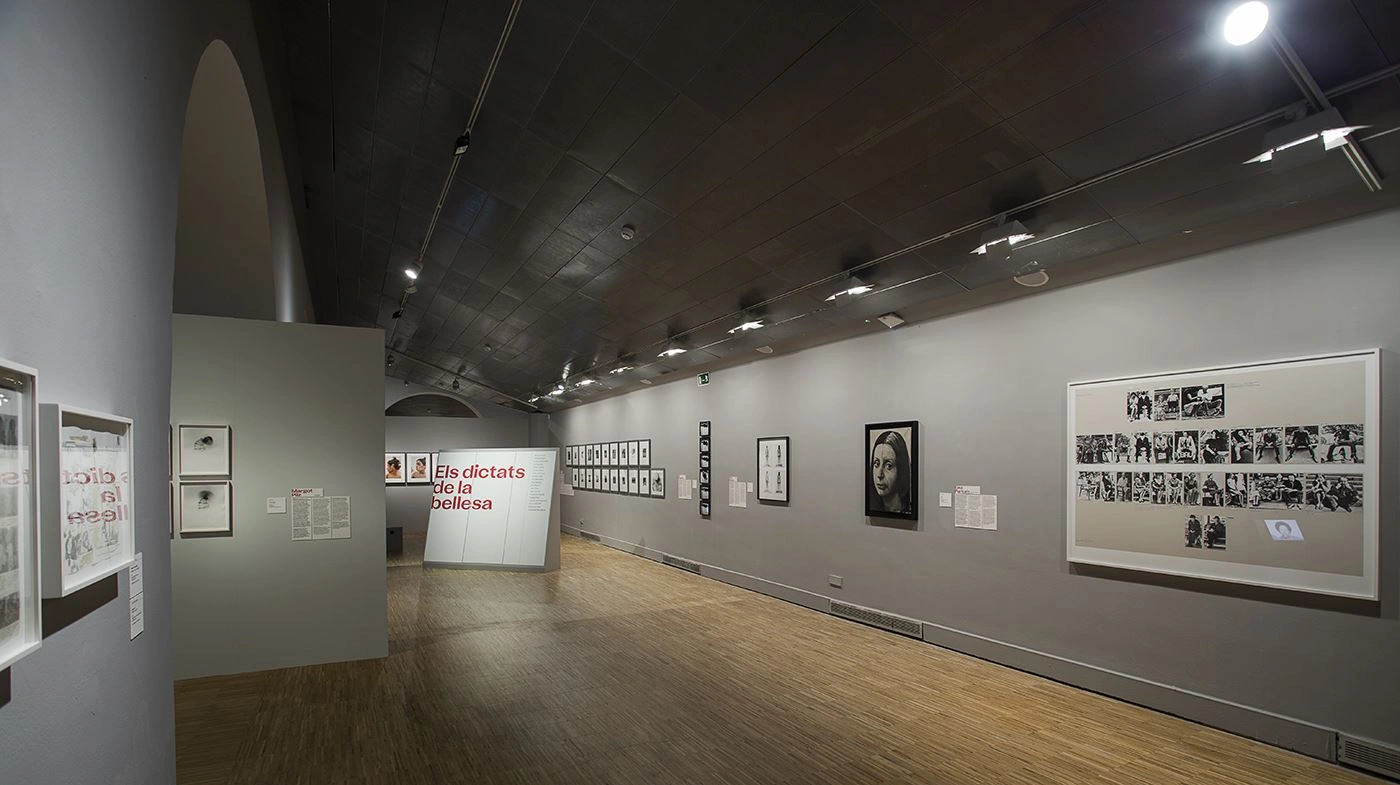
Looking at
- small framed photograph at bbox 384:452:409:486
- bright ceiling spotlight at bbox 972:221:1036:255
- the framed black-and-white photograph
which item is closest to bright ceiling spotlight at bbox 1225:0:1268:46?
bright ceiling spotlight at bbox 972:221:1036:255

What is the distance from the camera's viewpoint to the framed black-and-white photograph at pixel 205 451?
18.7 ft

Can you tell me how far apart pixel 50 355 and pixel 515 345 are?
1201cm

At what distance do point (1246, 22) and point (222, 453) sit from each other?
7.46 meters

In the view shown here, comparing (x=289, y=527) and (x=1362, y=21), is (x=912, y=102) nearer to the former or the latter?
(x=1362, y=21)

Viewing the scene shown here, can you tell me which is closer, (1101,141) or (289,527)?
(1101,141)

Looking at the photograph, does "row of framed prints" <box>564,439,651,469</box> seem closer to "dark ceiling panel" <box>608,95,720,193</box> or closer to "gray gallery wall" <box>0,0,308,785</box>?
"dark ceiling panel" <box>608,95,720,193</box>

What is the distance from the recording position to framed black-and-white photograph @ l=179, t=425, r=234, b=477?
18.7ft

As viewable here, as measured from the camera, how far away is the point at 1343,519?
4121 mm

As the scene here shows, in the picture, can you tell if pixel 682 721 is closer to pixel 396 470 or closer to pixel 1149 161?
pixel 1149 161

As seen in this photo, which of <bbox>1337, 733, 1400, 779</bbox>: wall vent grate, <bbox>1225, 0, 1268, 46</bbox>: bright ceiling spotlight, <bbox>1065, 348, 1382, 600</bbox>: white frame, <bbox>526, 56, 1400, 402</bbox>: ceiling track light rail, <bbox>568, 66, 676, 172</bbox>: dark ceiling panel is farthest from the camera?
<bbox>568, 66, 676, 172</bbox>: dark ceiling panel

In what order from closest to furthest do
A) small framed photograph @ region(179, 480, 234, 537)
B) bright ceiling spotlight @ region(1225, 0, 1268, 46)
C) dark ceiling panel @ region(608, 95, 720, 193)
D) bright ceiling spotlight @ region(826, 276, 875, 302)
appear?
bright ceiling spotlight @ region(1225, 0, 1268, 46), dark ceiling panel @ region(608, 95, 720, 193), small framed photograph @ region(179, 480, 234, 537), bright ceiling spotlight @ region(826, 276, 875, 302)

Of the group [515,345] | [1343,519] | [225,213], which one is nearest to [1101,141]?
[1343,519]

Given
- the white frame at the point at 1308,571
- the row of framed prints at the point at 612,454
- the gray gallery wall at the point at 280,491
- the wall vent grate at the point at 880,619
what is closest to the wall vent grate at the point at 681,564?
the row of framed prints at the point at 612,454

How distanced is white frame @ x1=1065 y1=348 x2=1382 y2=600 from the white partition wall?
8.60 meters
